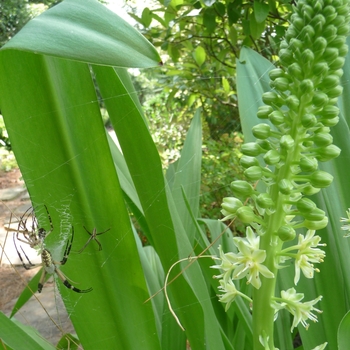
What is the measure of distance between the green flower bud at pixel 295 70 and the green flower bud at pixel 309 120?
3.0 inches

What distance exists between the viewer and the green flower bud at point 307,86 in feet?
2.09

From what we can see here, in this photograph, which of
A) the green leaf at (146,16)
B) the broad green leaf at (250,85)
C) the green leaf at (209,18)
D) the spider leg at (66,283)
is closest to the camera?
the spider leg at (66,283)

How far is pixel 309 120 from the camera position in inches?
25.1

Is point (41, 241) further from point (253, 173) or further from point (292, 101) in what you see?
point (292, 101)

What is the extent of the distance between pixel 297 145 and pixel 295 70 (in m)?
0.14

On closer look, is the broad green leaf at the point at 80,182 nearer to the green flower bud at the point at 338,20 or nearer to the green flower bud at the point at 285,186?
the green flower bud at the point at 285,186

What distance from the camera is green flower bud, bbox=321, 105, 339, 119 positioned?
0.65m

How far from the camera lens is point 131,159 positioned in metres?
0.80

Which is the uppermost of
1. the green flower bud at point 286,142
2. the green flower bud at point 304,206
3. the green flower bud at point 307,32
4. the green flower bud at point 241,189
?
the green flower bud at point 307,32

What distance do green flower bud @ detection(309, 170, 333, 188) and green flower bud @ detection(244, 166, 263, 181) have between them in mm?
95

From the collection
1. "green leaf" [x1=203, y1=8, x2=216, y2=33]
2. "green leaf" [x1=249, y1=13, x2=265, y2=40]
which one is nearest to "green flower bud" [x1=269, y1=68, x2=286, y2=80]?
"green leaf" [x1=249, y1=13, x2=265, y2=40]

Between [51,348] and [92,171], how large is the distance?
610mm

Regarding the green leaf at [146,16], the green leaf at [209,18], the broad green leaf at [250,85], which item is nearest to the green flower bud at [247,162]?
the broad green leaf at [250,85]

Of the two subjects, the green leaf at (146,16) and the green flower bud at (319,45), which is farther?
the green leaf at (146,16)
